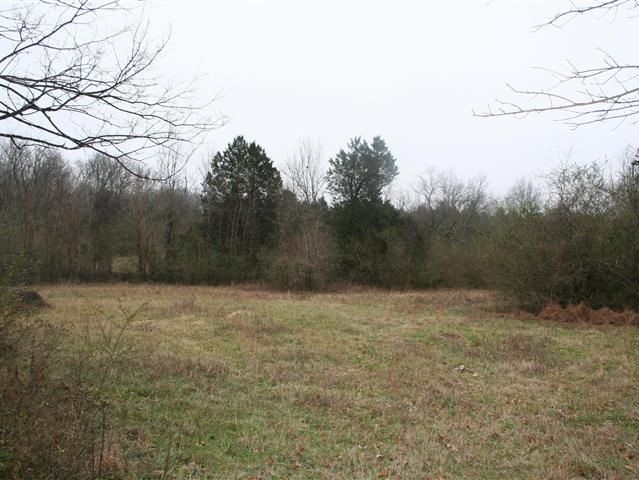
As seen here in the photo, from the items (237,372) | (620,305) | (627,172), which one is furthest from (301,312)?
(627,172)

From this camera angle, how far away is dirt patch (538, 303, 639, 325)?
43.9 ft

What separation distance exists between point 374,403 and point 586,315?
11.3 meters

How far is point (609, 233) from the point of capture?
1487 centimetres

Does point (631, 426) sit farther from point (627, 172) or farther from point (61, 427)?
point (627, 172)

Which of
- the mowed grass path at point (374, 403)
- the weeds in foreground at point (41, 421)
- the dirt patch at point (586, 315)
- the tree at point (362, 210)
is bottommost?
the mowed grass path at point (374, 403)

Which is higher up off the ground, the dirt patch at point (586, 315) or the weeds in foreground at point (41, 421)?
the weeds in foreground at point (41, 421)

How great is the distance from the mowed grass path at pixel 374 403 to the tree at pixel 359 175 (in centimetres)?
2052

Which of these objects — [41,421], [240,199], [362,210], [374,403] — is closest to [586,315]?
[374,403]

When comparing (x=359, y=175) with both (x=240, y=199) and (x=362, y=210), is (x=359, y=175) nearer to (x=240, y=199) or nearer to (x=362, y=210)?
(x=362, y=210)

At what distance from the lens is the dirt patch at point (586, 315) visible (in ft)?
43.9

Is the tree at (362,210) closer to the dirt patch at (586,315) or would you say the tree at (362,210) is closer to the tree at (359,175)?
the tree at (359,175)

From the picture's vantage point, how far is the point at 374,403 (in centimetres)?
615

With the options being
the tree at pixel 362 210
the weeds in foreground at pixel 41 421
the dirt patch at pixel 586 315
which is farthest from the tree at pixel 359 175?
the weeds in foreground at pixel 41 421

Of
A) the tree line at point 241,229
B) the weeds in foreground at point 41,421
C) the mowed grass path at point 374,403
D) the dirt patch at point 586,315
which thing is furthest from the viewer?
the tree line at point 241,229
